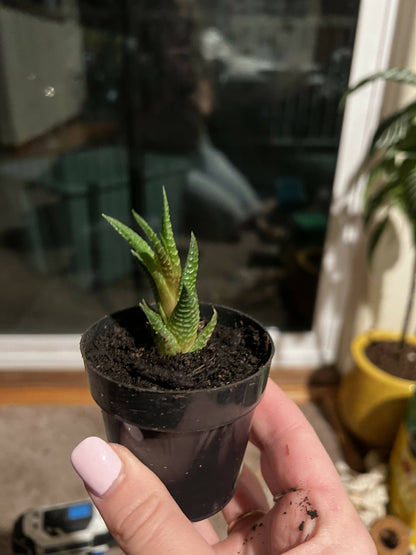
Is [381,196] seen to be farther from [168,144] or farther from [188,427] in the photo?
[188,427]

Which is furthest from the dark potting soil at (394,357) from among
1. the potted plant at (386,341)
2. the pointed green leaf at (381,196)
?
the pointed green leaf at (381,196)

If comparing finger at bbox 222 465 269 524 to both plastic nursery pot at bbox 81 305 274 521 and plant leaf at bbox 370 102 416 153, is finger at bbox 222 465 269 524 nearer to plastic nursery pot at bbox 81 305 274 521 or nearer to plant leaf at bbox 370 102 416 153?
plastic nursery pot at bbox 81 305 274 521

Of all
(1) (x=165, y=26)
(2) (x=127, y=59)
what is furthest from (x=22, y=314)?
(1) (x=165, y=26)

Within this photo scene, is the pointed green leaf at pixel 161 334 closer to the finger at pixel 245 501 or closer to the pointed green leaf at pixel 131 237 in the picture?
the pointed green leaf at pixel 131 237

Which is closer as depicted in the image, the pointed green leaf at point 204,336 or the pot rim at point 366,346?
the pointed green leaf at point 204,336

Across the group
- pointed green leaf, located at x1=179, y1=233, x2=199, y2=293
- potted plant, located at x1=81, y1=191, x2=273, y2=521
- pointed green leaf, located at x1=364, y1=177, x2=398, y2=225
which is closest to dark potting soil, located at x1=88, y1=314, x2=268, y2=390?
potted plant, located at x1=81, y1=191, x2=273, y2=521

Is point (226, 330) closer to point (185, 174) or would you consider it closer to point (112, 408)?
point (112, 408)
